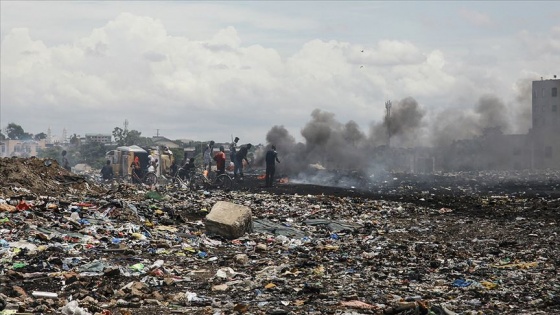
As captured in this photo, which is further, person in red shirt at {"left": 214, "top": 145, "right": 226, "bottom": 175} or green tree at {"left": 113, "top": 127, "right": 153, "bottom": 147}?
green tree at {"left": 113, "top": 127, "right": 153, "bottom": 147}

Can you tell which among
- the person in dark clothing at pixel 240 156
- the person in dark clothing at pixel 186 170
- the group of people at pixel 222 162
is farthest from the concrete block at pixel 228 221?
the person in dark clothing at pixel 240 156

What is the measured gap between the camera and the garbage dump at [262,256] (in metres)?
7.29

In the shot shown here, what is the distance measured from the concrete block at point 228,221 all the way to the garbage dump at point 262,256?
22 millimetres

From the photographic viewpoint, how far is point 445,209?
17.6m

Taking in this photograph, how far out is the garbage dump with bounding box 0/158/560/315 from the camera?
7285 millimetres

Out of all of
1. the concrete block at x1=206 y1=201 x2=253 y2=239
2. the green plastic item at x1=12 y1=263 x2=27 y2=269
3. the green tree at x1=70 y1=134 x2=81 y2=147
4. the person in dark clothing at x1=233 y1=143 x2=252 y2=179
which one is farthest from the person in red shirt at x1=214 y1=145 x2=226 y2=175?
the green tree at x1=70 y1=134 x2=81 y2=147

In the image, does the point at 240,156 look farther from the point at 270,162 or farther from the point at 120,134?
the point at 120,134

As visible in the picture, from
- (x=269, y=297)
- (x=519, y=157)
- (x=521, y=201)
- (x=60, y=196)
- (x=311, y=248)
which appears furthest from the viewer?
(x=519, y=157)

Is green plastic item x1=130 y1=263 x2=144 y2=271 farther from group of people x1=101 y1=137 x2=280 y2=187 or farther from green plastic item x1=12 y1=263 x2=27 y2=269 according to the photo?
group of people x1=101 y1=137 x2=280 y2=187

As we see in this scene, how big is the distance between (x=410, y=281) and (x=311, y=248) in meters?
3.09

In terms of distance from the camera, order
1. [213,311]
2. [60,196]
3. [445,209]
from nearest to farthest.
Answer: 1. [213,311]
2. [60,196]
3. [445,209]

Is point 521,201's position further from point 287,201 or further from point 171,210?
point 171,210

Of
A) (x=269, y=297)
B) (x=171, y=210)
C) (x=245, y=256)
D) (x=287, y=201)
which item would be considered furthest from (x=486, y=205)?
(x=269, y=297)

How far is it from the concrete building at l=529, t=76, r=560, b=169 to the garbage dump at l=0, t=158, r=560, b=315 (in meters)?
44.9
